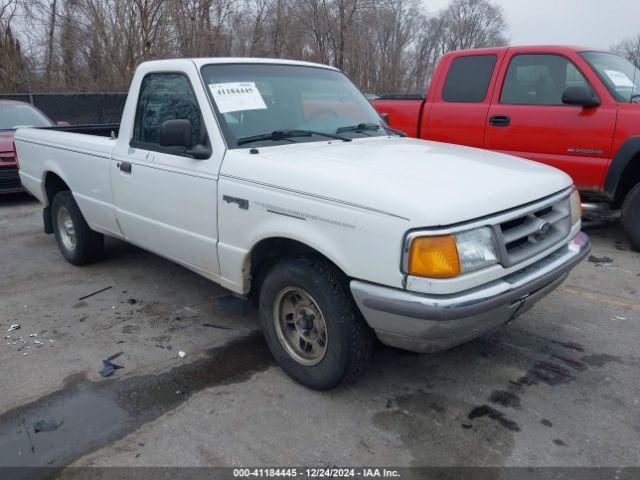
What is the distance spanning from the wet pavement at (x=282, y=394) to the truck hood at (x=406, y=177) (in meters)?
1.15

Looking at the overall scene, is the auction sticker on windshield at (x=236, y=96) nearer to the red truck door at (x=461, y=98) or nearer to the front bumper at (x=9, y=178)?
the red truck door at (x=461, y=98)

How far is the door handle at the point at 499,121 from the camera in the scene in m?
6.24

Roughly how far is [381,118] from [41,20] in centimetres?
1947

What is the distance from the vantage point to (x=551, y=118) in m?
5.92

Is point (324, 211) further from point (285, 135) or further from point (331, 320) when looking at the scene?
point (285, 135)

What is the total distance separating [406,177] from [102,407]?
215 centimetres

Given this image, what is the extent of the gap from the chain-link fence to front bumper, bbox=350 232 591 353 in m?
15.3

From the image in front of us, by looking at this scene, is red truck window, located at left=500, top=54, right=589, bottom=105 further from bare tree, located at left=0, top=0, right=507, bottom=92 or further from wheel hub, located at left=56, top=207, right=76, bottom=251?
bare tree, located at left=0, top=0, right=507, bottom=92

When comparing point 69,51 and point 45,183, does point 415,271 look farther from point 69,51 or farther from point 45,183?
point 69,51

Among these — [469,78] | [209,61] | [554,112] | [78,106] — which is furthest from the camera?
[78,106]

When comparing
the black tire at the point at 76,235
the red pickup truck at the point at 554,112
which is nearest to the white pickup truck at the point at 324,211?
the black tire at the point at 76,235

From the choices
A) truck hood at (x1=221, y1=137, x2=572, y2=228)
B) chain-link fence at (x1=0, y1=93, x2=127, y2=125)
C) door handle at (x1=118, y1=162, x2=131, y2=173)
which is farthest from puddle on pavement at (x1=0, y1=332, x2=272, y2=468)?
chain-link fence at (x1=0, y1=93, x2=127, y2=125)

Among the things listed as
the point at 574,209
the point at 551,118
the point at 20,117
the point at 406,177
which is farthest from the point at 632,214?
the point at 20,117

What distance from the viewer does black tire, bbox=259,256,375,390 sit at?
9.56 ft
